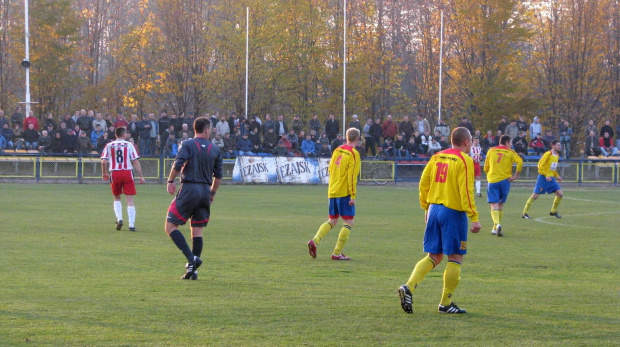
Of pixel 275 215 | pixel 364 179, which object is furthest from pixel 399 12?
pixel 275 215

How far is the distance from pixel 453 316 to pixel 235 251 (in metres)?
5.21

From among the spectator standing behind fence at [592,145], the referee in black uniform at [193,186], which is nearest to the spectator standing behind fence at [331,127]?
the spectator standing behind fence at [592,145]

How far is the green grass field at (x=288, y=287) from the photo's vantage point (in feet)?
21.0

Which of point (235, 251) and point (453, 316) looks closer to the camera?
point (453, 316)

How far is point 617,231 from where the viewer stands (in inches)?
625

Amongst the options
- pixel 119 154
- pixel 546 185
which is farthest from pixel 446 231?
pixel 546 185

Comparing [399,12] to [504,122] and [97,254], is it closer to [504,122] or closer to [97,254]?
[504,122]

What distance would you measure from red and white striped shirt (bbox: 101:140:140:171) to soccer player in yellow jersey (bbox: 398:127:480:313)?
26.5 ft

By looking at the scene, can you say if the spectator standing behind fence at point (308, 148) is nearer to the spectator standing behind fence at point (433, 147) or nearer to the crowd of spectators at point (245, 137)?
the crowd of spectators at point (245, 137)

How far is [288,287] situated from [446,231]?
214cm

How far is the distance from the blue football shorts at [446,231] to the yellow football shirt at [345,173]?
3765 mm

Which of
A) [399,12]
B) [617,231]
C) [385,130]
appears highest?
[399,12]

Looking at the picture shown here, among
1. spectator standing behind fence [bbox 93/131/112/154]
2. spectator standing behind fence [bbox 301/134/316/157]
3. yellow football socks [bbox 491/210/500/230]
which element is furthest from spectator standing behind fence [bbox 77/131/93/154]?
yellow football socks [bbox 491/210/500/230]

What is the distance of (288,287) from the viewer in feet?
28.3
